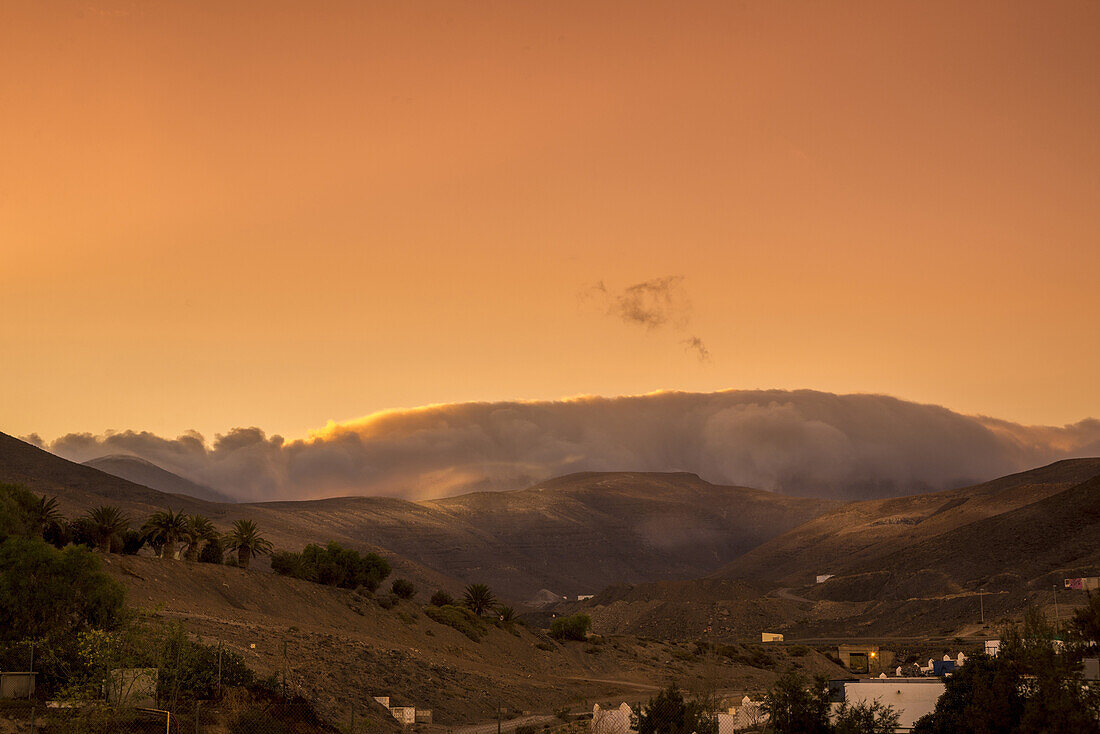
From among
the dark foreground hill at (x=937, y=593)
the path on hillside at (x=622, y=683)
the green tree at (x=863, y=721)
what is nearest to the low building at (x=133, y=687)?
the green tree at (x=863, y=721)

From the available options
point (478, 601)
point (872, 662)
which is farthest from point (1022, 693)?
point (478, 601)

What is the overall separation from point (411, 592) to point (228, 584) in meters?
27.9

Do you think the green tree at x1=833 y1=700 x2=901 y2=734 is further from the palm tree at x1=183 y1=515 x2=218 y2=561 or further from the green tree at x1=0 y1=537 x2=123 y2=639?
the palm tree at x1=183 y1=515 x2=218 y2=561

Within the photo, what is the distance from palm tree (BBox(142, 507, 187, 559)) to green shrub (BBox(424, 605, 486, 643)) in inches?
940

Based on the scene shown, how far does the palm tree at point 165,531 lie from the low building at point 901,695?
5411 centimetres

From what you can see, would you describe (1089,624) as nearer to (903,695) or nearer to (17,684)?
(903,695)

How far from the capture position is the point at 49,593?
157 feet

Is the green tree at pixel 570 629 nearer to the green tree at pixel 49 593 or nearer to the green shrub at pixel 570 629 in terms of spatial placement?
the green shrub at pixel 570 629

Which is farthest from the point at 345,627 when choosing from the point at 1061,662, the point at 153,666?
the point at 1061,662

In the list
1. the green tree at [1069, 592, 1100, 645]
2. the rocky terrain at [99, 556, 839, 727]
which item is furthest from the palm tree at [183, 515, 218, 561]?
the green tree at [1069, 592, 1100, 645]

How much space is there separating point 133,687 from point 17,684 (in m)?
6.55

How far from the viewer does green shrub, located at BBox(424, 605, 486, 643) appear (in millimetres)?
94125

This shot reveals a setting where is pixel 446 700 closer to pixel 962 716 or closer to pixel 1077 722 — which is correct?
pixel 962 716

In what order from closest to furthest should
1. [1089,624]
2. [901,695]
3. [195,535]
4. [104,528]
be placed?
[1089,624], [901,695], [104,528], [195,535]
